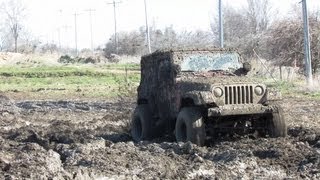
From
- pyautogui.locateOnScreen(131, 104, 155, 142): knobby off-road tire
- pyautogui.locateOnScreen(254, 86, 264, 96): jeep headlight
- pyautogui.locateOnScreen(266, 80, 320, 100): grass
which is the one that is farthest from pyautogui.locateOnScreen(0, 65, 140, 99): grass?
pyautogui.locateOnScreen(254, 86, 264, 96): jeep headlight

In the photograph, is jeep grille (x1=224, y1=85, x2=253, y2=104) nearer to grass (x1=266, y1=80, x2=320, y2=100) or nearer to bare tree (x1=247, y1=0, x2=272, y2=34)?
grass (x1=266, y1=80, x2=320, y2=100)

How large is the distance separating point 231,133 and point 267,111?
1135 mm

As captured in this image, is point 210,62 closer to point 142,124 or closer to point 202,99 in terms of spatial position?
point 202,99

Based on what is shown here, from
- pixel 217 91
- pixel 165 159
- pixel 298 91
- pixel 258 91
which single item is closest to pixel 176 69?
pixel 217 91

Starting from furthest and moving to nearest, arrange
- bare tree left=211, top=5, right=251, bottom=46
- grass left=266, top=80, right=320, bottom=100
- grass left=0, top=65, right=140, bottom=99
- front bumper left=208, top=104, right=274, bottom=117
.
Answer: bare tree left=211, top=5, right=251, bottom=46, grass left=0, top=65, right=140, bottom=99, grass left=266, top=80, right=320, bottom=100, front bumper left=208, top=104, right=274, bottom=117

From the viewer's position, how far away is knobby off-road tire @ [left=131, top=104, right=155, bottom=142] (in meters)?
13.6

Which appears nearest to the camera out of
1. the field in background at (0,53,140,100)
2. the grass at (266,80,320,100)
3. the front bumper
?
the front bumper

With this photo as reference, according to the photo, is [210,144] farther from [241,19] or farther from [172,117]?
[241,19]

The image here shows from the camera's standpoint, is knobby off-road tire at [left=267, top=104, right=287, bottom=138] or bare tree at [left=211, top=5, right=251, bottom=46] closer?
knobby off-road tire at [left=267, top=104, right=287, bottom=138]

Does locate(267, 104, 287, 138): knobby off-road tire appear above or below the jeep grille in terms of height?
below

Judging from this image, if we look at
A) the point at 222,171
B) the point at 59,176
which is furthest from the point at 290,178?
the point at 59,176

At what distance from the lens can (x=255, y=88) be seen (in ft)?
38.0

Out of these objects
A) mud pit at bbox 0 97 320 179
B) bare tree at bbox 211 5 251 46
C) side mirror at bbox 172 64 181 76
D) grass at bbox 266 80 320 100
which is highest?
bare tree at bbox 211 5 251 46

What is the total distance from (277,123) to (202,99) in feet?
5.58
